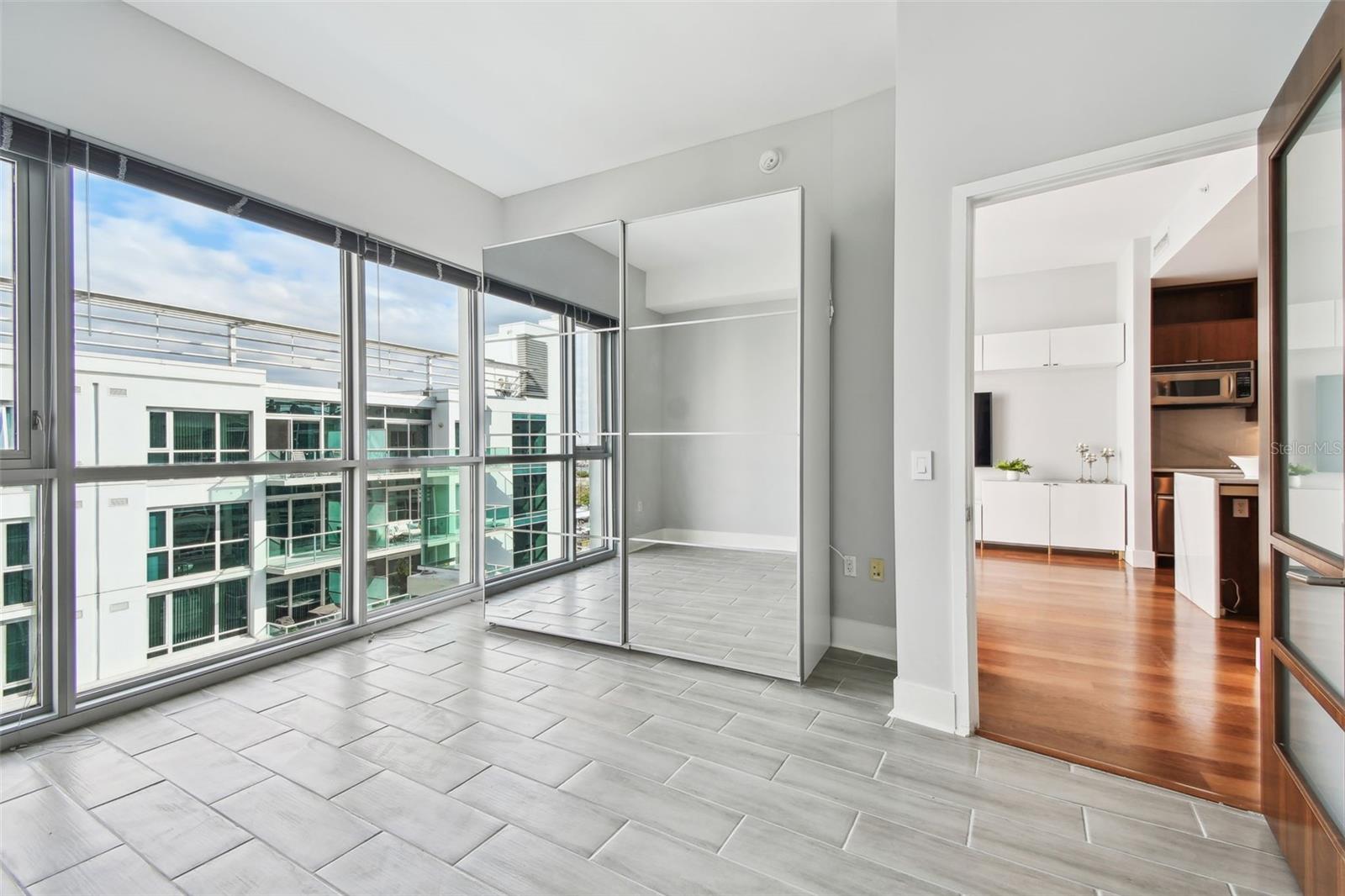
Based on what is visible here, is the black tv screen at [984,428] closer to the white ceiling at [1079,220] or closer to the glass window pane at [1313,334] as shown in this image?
the white ceiling at [1079,220]

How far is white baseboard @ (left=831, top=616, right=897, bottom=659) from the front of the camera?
3049mm

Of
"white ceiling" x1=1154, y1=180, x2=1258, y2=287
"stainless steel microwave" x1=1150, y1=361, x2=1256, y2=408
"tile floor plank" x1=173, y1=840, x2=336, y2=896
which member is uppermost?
"white ceiling" x1=1154, y1=180, x2=1258, y2=287

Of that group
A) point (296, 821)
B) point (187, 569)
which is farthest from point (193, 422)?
point (296, 821)

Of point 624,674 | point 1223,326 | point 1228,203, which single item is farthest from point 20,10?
point 1223,326

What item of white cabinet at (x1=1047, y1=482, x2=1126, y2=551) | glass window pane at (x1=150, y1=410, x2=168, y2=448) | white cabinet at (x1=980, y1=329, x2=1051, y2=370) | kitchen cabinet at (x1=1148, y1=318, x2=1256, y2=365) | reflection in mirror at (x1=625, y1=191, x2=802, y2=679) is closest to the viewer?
glass window pane at (x1=150, y1=410, x2=168, y2=448)

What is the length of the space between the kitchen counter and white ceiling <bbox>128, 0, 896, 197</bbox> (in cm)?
332

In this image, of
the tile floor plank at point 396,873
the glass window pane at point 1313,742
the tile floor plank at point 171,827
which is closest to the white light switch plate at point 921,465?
the glass window pane at point 1313,742

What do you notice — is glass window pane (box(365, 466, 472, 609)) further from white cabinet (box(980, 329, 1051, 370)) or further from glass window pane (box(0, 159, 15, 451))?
white cabinet (box(980, 329, 1051, 370))

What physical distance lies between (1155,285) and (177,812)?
24.7ft

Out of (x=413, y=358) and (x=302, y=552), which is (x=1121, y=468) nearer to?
(x=413, y=358)

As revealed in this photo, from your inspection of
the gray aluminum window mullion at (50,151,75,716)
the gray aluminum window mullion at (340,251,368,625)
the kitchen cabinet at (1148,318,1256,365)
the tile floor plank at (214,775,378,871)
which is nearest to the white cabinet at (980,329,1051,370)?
the kitchen cabinet at (1148,318,1256,365)

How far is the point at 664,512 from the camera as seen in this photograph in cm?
317

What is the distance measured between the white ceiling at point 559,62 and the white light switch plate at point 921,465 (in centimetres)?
193

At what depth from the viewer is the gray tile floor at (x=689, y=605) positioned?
2.86 metres
